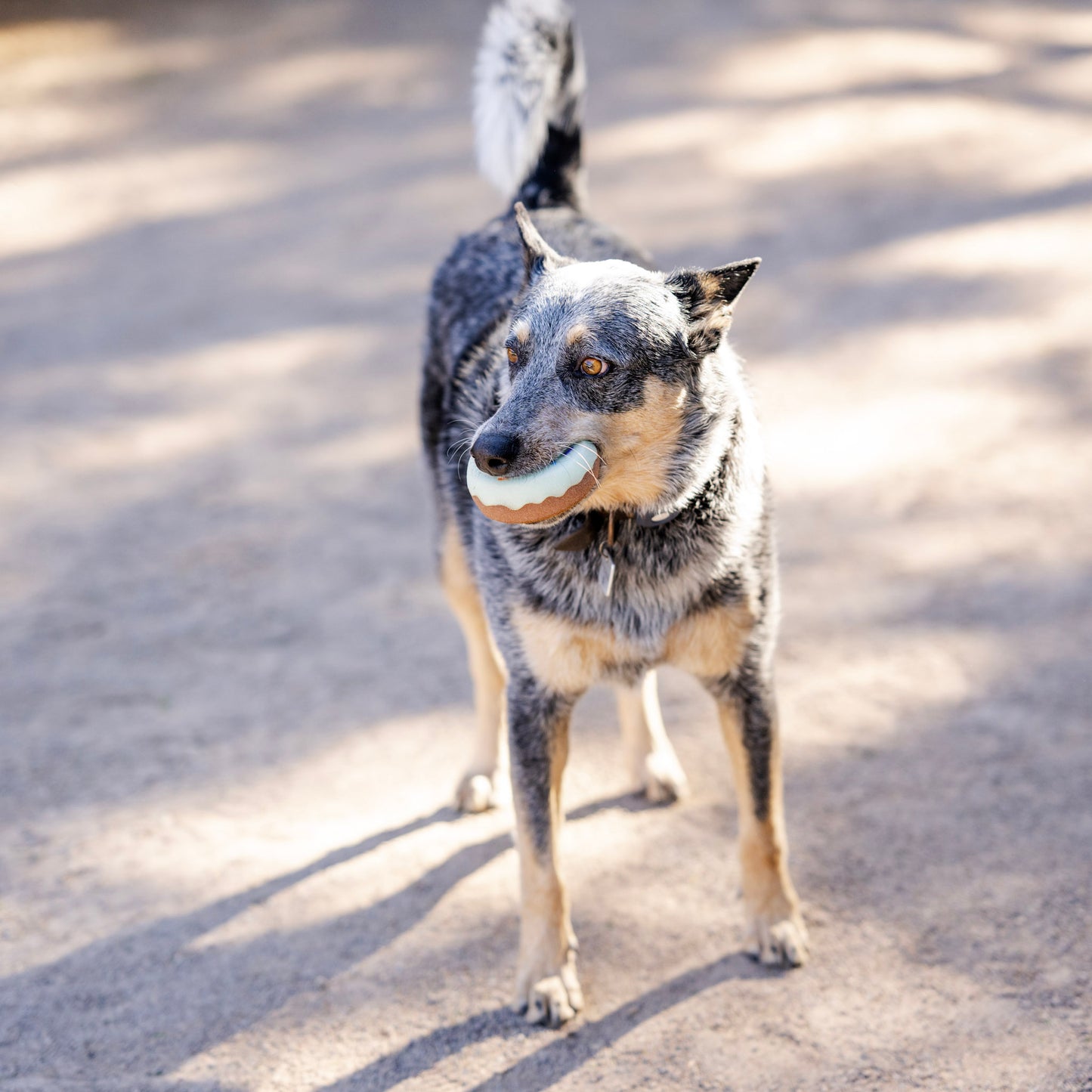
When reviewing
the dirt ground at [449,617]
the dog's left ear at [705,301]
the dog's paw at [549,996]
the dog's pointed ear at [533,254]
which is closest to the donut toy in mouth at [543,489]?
the dog's left ear at [705,301]

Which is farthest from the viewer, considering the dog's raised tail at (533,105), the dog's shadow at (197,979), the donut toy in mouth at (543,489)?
the dog's raised tail at (533,105)

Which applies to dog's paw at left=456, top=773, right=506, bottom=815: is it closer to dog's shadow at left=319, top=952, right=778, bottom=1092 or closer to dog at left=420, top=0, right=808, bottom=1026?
dog at left=420, top=0, right=808, bottom=1026

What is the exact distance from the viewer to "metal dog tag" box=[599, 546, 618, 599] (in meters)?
2.86

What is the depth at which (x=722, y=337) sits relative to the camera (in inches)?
109

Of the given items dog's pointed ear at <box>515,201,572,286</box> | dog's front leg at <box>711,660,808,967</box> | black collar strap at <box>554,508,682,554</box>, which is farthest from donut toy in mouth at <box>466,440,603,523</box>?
dog's front leg at <box>711,660,808,967</box>

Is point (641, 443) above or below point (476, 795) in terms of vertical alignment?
above

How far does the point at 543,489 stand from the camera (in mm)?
2500

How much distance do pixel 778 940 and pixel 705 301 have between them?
5.76 feet

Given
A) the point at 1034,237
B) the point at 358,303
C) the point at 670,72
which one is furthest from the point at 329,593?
the point at 670,72

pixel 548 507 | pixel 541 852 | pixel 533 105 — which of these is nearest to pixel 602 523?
pixel 548 507

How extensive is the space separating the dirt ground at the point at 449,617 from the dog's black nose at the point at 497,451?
1533mm

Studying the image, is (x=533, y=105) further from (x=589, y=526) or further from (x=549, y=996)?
(x=549, y=996)

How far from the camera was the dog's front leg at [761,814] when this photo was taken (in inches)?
121

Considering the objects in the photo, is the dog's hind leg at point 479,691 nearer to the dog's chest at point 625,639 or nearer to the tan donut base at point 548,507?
the dog's chest at point 625,639
